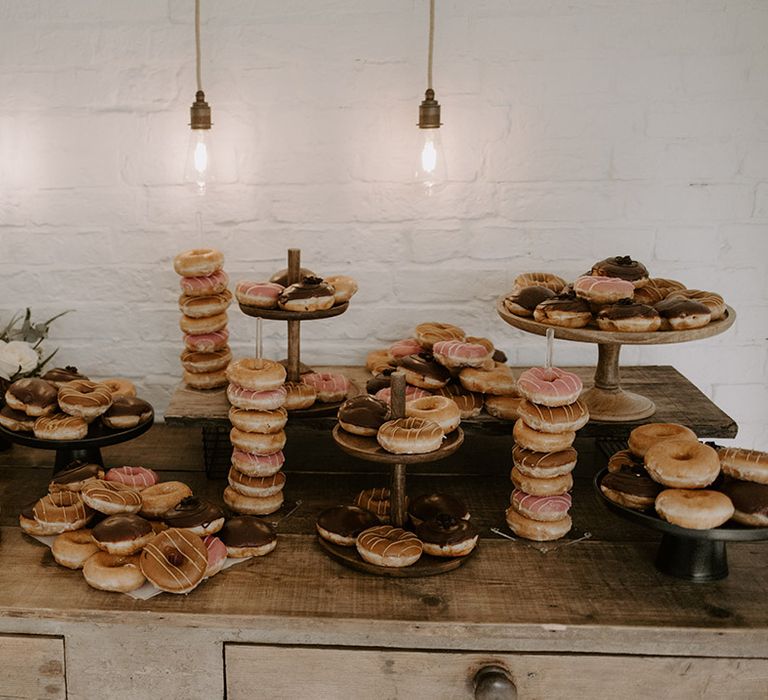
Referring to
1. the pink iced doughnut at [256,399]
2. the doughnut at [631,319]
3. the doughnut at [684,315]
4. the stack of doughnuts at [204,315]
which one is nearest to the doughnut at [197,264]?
the stack of doughnuts at [204,315]

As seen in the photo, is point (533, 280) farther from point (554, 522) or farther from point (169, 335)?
point (169, 335)

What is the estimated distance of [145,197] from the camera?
2361 mm

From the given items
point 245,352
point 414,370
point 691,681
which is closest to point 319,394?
point 414,370

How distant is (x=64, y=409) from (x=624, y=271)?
4.00ft

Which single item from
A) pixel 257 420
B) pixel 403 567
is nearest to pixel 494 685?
pixel 403 567

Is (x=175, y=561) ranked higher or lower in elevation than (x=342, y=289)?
lower

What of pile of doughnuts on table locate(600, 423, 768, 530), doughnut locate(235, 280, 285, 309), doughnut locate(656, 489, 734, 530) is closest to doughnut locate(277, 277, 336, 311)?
doughnut locate(235, 280, 285, 309)

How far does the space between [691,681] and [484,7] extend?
1.56 metres

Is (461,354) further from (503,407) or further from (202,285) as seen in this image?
(202,285)

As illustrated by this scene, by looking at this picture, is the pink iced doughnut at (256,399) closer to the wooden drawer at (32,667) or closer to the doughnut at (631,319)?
the wooden drawer at (32,667)

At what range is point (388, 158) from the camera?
2314 millimetres

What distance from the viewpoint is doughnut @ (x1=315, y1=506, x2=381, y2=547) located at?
1756mm

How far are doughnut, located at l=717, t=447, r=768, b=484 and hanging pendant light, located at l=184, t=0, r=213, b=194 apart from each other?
4.41 feet

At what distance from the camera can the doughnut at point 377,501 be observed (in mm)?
1885
